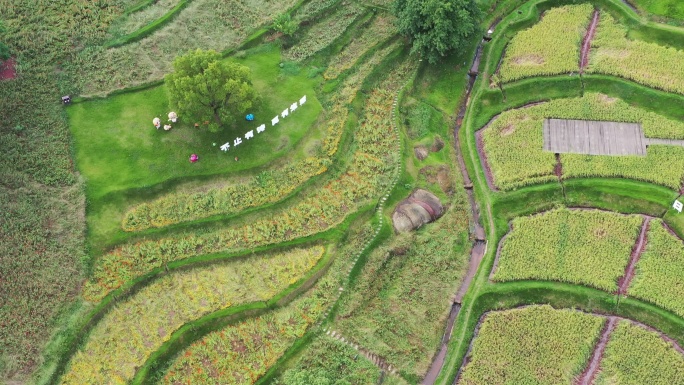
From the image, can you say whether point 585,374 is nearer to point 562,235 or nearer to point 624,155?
point 562,235

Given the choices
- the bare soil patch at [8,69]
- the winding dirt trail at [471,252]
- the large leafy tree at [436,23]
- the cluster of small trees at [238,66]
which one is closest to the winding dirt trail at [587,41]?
the winding dirt trail at [471,252]

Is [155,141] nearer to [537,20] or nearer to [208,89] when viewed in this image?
[208,89]

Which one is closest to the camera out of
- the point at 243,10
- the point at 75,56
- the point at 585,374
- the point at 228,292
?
the point at 585,374

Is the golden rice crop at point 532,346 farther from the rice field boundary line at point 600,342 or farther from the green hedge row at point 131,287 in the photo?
the green hedge row at point 131,287

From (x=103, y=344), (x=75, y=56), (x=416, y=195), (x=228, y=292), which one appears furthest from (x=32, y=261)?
(x=416, y=195)

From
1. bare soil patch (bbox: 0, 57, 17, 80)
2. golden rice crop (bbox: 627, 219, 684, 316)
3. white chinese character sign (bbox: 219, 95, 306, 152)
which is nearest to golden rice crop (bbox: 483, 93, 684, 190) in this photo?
golden rice crop (bbox: 627, 219, 684, 316)

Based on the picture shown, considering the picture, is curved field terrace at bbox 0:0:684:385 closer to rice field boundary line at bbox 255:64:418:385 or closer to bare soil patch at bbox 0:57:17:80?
rice field boundary line at bbox 255:64:418:385
